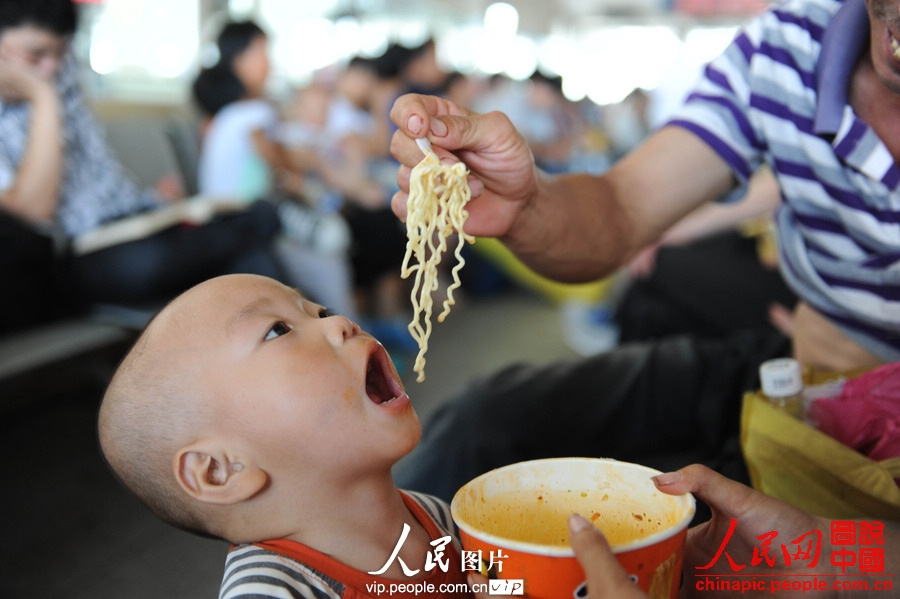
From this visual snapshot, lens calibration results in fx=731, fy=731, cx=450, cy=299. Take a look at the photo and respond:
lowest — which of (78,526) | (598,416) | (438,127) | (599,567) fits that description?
(78,526)

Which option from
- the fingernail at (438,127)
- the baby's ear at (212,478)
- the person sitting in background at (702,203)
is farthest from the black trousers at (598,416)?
the fingernail at (438,127)

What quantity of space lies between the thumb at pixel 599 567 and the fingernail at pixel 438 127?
0.50m

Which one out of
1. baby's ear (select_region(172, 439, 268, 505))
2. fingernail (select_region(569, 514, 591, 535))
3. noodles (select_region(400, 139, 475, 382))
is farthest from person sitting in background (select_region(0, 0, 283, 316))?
fingernail (select_region(569, 514, 591, 535))

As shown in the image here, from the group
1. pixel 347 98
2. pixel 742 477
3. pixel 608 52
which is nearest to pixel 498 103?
pixel 347 98

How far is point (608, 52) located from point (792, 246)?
13180mm

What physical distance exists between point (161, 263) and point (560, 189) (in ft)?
5.13

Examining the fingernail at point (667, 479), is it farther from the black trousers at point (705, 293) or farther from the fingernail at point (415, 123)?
the black trousers at point (705, 293)

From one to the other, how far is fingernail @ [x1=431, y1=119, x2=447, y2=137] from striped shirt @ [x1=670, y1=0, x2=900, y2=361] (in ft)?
1.83

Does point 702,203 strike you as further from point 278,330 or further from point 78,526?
point 78,526

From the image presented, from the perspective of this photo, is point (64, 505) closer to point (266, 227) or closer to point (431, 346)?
point (266, 227)

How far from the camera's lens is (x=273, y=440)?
0.83m

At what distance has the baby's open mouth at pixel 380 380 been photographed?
885 mm

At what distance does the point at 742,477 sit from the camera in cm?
108

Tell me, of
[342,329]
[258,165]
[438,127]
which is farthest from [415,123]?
[258,165]
